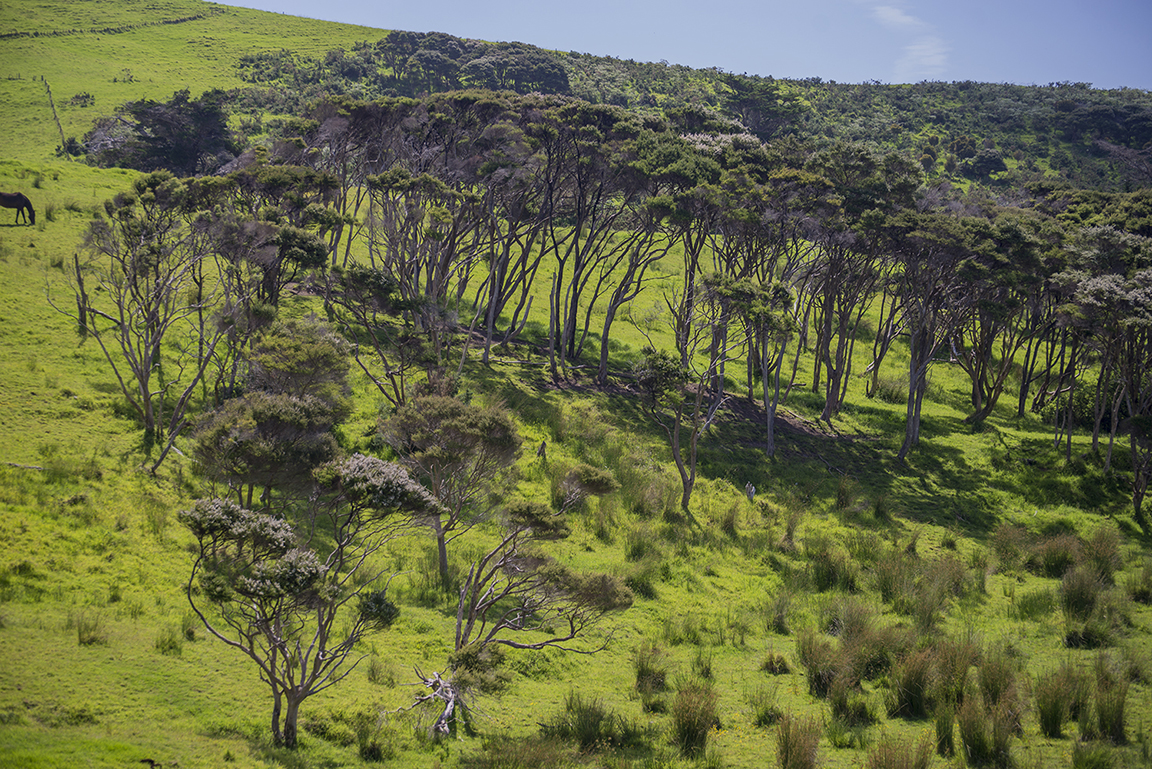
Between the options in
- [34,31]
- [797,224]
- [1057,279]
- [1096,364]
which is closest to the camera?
[1057,279]

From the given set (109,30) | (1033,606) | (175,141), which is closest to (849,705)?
(1033,606)

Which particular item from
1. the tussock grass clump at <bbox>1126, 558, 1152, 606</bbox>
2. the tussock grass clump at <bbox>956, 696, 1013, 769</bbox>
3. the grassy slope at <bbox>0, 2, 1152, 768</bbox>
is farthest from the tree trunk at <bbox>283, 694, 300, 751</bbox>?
the tussock grass clump at <bbox>1126, 558, 1152, 606</bbox>

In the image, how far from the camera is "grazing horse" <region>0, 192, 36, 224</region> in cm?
3253

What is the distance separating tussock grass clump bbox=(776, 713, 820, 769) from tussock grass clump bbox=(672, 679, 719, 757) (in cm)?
121

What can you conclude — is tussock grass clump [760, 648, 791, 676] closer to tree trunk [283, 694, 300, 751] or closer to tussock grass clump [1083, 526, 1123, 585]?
tree trunk [283, 694, 300, 751]

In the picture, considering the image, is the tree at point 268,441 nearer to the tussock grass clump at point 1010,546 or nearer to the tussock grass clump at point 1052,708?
the tussock grass clump at point 1052,708

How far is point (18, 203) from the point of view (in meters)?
32.7

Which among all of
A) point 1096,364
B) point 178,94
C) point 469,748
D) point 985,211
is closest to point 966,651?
point 469,748

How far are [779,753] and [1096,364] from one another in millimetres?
46449

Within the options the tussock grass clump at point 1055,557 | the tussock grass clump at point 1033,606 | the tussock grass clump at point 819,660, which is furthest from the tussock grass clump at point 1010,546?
the tussock grass clump at point 819,660

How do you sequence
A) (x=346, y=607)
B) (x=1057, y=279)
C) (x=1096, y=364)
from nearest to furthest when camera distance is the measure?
(x=346, y=607), (x=1057, y=279), (x=1096, y=364)

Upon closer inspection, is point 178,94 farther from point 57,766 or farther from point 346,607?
point 57,766

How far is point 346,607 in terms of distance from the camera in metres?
A: 15.7

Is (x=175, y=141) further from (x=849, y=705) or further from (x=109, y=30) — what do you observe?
(x=109, y=30)
